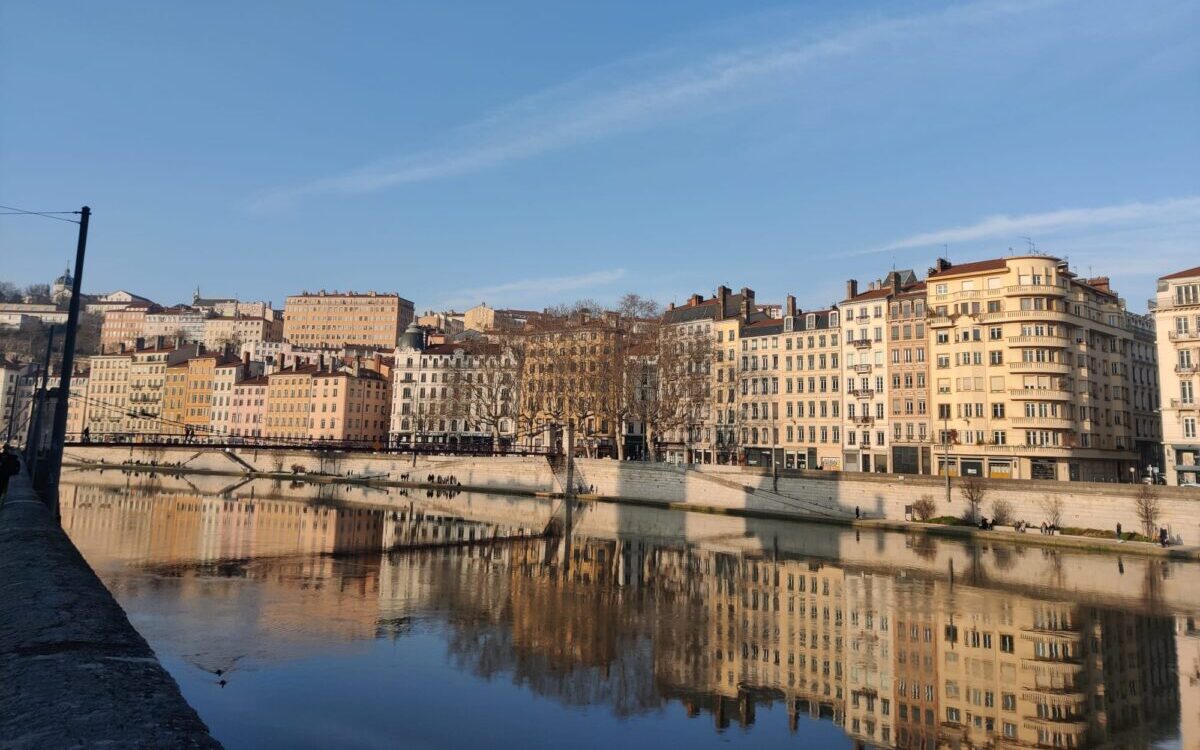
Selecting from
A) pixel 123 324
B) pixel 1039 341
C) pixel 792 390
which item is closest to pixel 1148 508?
pixel 1039 341

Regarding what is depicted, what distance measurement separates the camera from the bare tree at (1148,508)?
42906 millimetres

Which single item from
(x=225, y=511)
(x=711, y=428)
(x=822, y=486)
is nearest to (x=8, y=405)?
(x=225, y=511)

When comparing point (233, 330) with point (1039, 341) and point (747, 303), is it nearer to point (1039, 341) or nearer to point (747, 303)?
point (747, 303)

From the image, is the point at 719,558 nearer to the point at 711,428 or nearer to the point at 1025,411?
the point at 1025,411

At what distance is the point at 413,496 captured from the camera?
7150 centimetres

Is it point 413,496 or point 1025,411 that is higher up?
point 1025,411

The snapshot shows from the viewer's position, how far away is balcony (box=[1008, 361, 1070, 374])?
6062 cm

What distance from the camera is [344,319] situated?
183625 millimetres

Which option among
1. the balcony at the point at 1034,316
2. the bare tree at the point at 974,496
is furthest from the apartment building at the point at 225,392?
the bare tree at the point at 974,496

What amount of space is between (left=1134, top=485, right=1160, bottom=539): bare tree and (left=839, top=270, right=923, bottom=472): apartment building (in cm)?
2296

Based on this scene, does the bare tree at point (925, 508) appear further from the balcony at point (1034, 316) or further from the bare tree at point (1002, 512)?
the balcony at point (1034, 316)

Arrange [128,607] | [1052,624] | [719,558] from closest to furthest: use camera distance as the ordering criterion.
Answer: [128,607]
[1052,624]
[719,558]

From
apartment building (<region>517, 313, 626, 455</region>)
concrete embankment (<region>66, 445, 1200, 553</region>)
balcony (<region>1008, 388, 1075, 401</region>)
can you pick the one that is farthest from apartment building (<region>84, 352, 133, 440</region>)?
balcony (<region>1008, 388, 1075, 401</region>)

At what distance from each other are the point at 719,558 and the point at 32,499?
2571 centimetres
